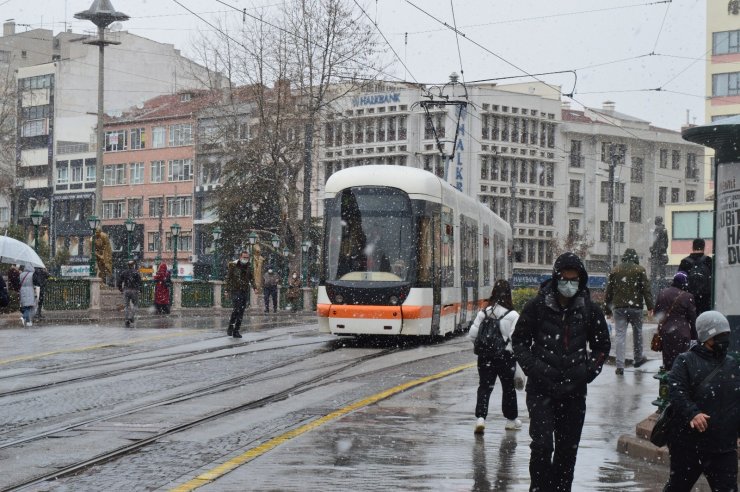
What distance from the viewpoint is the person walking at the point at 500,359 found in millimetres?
12383

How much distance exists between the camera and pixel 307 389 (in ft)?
56.3

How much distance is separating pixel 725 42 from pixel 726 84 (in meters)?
2.33

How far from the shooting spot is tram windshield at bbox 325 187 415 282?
2408 cm

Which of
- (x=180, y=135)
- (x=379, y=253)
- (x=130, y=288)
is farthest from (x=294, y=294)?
(x=180, y=135)

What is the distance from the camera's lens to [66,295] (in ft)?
128

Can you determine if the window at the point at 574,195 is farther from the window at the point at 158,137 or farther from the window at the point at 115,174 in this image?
the window at the point at 115,174

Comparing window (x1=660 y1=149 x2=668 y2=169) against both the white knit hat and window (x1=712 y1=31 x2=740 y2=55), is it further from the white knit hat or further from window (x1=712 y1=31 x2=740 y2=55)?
the white knit hat

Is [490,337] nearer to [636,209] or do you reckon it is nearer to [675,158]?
[636,209]

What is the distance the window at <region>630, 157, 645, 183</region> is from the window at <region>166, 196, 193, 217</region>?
110 feet

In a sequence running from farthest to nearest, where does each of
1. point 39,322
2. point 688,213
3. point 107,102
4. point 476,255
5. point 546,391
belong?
point 107,102, point 688,213, point 39,322, point 476,255, point 546,391

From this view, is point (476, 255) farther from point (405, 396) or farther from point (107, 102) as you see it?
point (107, 102)

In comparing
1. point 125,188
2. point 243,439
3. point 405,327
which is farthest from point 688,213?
point 243,439

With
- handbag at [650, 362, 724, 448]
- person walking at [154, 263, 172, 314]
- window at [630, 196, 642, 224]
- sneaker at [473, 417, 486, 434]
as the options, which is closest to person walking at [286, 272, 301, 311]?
person walking at [154, 263, 172, 314]

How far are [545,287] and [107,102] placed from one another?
9760 centimetres
